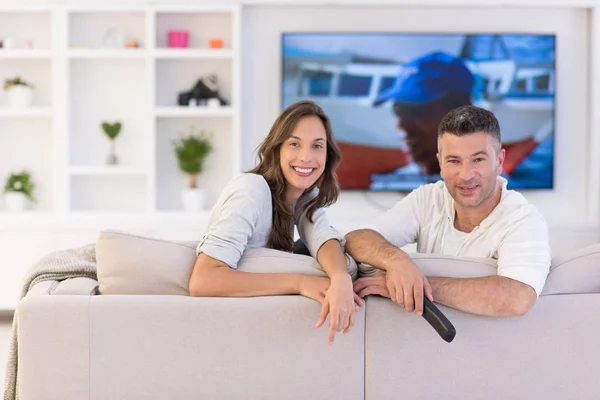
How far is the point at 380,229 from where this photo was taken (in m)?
2.66

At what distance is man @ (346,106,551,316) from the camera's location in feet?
6.29

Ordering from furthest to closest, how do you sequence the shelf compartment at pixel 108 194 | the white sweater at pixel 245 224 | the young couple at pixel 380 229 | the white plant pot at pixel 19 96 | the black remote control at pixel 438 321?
the shelf compartment at pixel 108 194, the white plant pot at pixel 19 96, the white sweater at pixel 245 224, the young couple at pixel 380 229, the black remote control at pixel 438 321

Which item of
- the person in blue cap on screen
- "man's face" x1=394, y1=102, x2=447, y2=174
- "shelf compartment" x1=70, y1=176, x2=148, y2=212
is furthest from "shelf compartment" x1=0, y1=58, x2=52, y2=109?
"man's face" x1=394, y1=102, x2=447, y2=174

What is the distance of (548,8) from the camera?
18.6 feet

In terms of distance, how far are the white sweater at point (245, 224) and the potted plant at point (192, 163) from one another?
3.08 m

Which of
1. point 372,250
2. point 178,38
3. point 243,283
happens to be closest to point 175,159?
point 178,38

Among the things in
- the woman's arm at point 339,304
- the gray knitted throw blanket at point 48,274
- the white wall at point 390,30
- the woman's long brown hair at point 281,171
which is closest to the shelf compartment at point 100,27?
the white wall at point 390,30

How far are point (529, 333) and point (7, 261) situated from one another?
158 inches

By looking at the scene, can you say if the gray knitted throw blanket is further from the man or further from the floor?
the floor

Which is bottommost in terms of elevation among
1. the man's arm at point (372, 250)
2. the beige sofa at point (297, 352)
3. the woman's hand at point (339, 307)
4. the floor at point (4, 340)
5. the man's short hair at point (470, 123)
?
the floor at point (4, 340)

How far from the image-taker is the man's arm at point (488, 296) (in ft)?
6.22

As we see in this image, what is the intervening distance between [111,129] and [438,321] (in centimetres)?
409

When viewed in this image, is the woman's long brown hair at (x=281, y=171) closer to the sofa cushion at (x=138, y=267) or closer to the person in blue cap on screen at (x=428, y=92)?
the sofa cushion at (x=138, y=267)

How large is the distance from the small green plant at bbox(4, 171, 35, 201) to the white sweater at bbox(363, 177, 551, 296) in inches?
139
